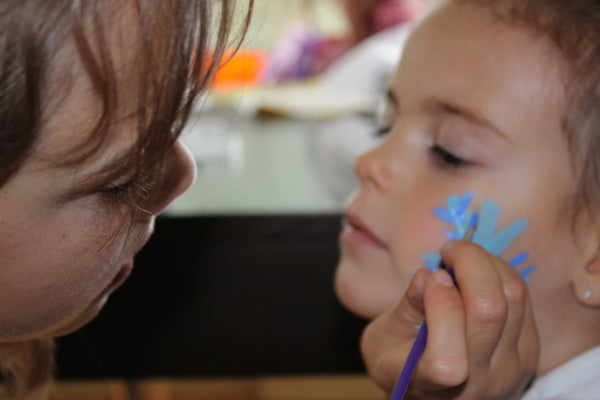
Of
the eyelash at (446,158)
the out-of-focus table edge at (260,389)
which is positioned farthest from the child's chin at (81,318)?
the out-of-focus table edge at (260,389)

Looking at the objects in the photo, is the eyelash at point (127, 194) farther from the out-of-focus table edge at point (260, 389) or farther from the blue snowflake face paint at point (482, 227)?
the out-of-focus table edge at point (260, 389)

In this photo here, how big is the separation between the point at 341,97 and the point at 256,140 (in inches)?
12.5

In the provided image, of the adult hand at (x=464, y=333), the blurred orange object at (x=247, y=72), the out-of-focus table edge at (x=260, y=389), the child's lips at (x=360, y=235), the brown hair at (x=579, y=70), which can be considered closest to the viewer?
the adult hand at (x=464, y=333)

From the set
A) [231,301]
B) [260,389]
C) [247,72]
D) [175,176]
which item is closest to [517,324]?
[175,176]

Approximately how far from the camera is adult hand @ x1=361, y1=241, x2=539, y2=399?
613 millimetres

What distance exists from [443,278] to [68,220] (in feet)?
1.21

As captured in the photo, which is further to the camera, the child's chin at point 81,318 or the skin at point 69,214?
the child's chin at point 81,318

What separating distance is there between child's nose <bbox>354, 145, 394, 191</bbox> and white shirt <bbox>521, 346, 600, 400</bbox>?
0.99 ft

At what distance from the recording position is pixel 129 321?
3.62ft

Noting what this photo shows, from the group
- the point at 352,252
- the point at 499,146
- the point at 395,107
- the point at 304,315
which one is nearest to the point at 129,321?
the point at 304,315

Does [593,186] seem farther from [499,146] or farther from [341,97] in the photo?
[341,97]

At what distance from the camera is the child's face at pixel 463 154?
2.47ft

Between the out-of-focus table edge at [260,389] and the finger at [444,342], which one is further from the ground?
the finger at [444,342]

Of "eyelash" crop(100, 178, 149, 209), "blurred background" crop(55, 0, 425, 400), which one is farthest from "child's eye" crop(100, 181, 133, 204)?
"blurred background" crop(55, 0, 425, 400)
